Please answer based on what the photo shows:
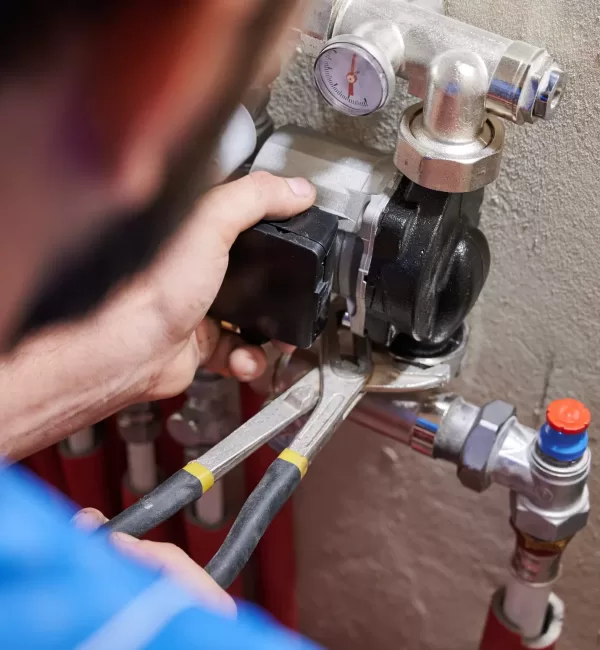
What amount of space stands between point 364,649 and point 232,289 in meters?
0.57

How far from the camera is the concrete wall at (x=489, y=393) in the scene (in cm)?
46

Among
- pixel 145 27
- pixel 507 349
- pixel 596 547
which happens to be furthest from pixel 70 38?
pixel 596 547

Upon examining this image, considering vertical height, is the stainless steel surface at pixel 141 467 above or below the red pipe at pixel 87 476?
above

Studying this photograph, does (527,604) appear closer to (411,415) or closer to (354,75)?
(411,415)

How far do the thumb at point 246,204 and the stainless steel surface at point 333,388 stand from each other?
0.12 m

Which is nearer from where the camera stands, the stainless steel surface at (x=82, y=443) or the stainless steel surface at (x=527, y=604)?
the stainless steel surface at (x=527, y=604)

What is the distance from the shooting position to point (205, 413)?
0.65 m

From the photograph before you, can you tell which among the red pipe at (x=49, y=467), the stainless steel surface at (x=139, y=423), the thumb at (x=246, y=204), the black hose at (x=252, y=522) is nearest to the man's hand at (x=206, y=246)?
the thumb at (x=246, y=204)

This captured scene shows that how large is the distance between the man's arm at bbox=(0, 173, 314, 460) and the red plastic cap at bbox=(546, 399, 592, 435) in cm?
20

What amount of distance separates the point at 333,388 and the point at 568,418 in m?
0.15

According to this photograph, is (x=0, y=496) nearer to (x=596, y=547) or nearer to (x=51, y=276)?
(x=51, y=276)

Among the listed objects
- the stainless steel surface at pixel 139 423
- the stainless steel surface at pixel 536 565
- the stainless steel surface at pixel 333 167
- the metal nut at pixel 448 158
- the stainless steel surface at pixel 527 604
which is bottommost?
the stainless steel surface at pixel 139 423

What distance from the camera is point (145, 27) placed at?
0.30m

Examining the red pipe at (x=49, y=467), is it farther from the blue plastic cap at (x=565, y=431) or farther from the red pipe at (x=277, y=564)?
the blue plastic cap at (x=565, y=431)
